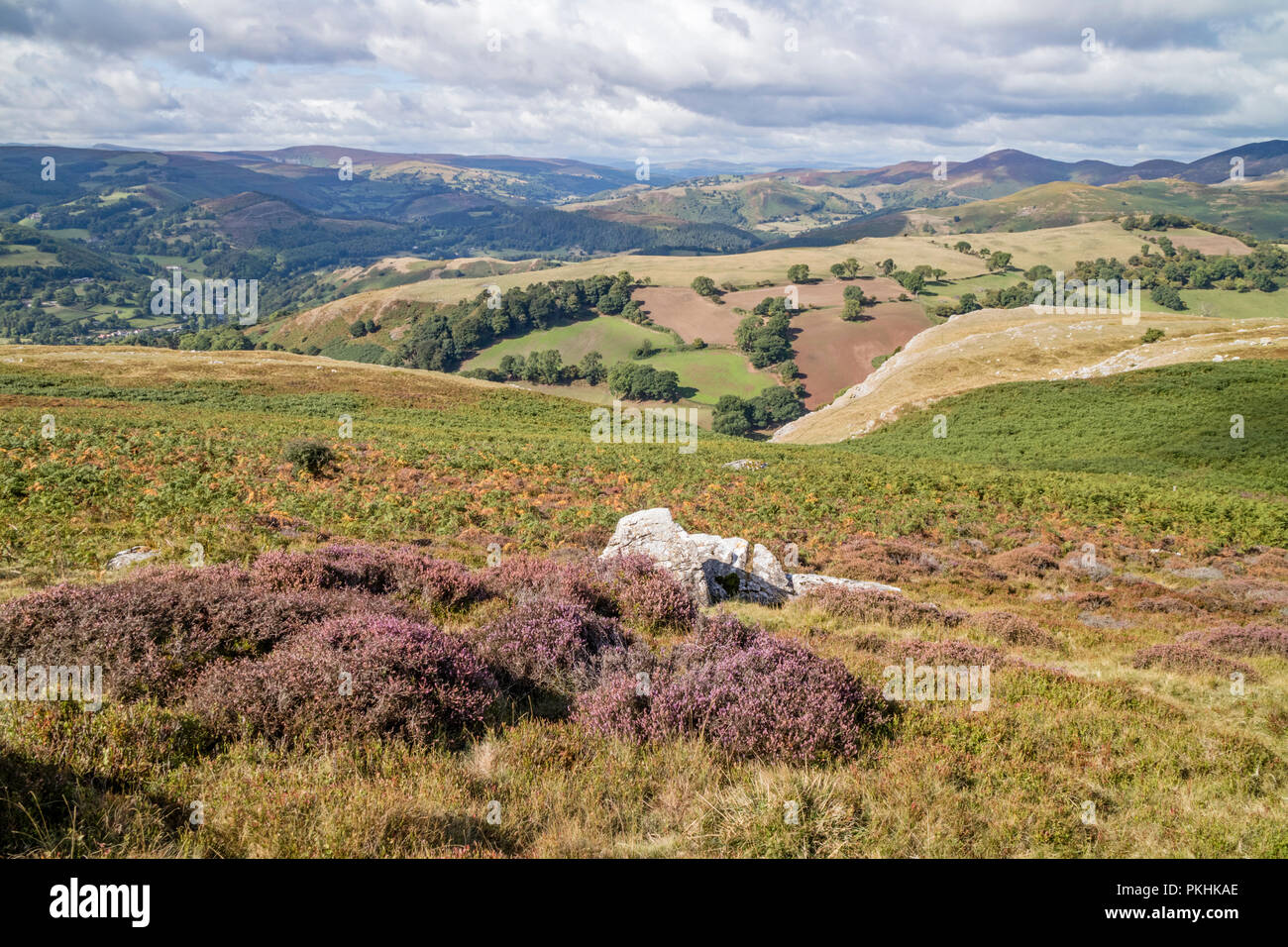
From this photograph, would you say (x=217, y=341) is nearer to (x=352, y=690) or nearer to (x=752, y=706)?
(x=352, y=690)

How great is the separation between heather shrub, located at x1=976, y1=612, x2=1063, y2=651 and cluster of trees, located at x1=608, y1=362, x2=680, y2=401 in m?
118

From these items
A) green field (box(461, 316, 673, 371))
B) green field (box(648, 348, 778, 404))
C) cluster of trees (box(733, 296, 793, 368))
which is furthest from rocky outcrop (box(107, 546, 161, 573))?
green field (box(461, 316, 673, 371))

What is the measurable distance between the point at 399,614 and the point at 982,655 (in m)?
9.08

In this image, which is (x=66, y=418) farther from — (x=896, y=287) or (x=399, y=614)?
(x=896, y=287)

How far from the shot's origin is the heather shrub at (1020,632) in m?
12.7

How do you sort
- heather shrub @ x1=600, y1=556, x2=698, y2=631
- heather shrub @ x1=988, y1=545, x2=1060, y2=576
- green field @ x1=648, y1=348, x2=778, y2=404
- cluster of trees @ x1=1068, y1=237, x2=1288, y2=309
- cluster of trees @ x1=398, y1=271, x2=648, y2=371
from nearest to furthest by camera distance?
heather shrub @ x1=600, y1=556, x2=698, y2=631 < heather shrub @ x1=988, y1=545, x2=1060, y2=576 < green field @ x1=648, y1=348, x2=778, y2=404 < cluster of trees @ x1=1068, y1=237, x2=1288, y2=309 < cluster of trees @ x1=398, y1=271, x2=648, y2=371

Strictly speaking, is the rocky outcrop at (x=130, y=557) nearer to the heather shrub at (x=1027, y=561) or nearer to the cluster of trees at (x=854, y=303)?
the heather shrub at (x=1027, y=561)

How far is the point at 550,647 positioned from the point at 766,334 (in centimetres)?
14296

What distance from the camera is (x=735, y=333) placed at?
6147 inches

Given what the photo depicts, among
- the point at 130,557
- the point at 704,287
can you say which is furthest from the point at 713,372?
the point at 130,557

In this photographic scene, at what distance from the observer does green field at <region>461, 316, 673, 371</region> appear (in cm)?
15675

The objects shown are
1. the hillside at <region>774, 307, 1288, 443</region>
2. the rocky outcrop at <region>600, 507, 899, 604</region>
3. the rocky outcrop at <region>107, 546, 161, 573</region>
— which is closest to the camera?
the rocky outcrop at <region>107, 546, 161, 573</region>

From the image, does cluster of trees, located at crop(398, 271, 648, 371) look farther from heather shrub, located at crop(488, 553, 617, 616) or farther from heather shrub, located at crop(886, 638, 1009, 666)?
heather shrub, located at crop(886, 638, 1009, 666)

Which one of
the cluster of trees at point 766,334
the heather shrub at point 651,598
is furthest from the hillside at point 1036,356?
the cluster of trees at point 766,334
